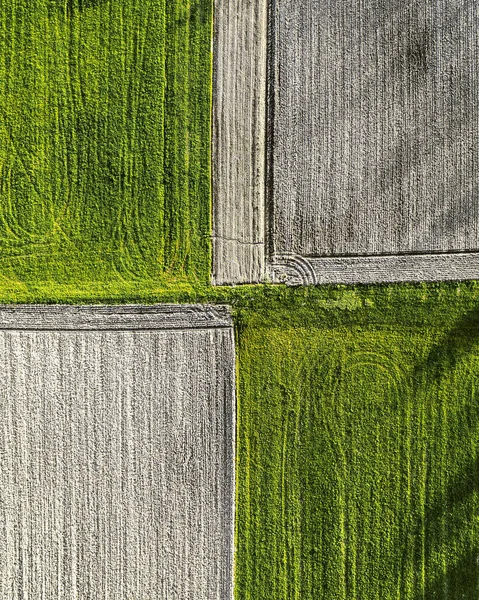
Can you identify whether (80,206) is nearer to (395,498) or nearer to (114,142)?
(114,142)

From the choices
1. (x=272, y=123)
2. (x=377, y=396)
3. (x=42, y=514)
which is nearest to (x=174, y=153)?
(x=272, y=123)

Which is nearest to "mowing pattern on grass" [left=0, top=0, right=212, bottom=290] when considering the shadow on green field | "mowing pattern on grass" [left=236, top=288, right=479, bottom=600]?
"mowing pattern on grass" [left=236, top=288, right=479, bottom=600]

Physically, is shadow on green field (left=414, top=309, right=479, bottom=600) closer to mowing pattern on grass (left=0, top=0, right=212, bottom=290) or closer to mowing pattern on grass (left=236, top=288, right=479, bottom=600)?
mowing pattern on grass (left=236, top=288, right=479, bottom=600)

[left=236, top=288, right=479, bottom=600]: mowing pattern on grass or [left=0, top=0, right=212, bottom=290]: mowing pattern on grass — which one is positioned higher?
[left=0, top=0, right=212, bottom=290]: mowing pattern on grass

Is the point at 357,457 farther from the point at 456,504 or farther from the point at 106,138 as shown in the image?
the point at 106,138

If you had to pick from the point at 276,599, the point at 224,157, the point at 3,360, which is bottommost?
the point at 276,599
